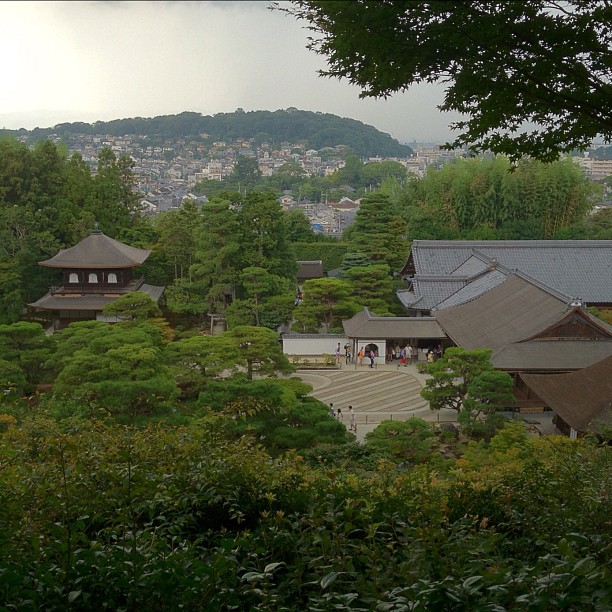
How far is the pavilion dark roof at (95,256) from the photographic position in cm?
2212

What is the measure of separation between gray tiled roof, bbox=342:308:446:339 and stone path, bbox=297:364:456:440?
882 millimetres

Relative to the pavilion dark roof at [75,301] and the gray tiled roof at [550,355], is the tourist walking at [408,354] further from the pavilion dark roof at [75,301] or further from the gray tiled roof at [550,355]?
the pavilion dark roof at [75,301]

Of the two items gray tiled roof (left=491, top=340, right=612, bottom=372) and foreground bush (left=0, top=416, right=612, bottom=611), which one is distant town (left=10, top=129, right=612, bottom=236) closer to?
gray tiled roof (left=491, top=340, right=612, bottom=372)

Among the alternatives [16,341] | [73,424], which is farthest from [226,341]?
[73,424]

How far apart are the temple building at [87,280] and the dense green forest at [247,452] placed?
112 cm

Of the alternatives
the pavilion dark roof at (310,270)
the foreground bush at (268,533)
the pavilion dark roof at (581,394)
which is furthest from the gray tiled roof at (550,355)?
the pavilion dark roof at (310,270)

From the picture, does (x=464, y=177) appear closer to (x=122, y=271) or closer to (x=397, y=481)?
(x=122, y=271)

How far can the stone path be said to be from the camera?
15.3 m

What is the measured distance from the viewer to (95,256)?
22.5m

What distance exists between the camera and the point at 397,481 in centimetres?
479

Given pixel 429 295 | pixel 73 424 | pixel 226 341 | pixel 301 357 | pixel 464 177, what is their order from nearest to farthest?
pixel 73 424
pixel 226 341
pixel 301 357
pixel 429 295
pixel 464 177

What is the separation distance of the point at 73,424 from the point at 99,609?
372 cm

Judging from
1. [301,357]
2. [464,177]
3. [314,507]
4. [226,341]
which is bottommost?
[301,357]

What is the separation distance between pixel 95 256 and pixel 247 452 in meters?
18.8
